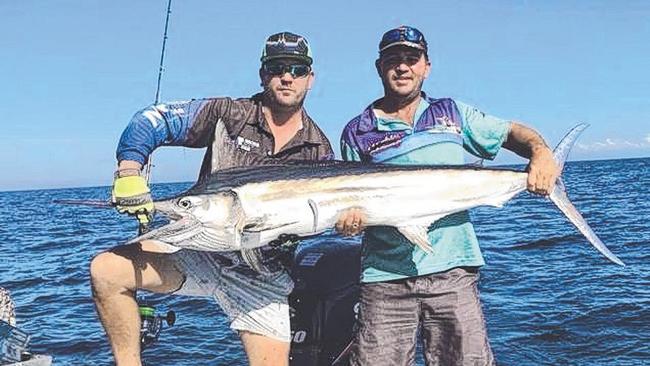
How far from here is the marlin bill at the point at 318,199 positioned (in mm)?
4164

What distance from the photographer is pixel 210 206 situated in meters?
4.15

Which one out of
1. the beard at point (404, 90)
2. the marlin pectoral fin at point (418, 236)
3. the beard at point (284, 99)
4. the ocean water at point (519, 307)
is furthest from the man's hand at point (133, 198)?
the ocean water at point (519, 307)

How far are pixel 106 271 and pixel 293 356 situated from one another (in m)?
1.49

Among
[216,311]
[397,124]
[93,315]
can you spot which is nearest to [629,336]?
[397,124]

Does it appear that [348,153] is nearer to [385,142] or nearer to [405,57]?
[385,142]

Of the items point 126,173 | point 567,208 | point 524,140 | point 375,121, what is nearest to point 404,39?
point 375,121

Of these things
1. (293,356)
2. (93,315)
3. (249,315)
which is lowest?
(93,315)

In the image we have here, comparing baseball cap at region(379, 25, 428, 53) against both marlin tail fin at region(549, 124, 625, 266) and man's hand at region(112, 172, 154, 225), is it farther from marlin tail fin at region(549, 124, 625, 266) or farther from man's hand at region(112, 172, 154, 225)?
man's hand at region(112, 172, 154, 225)

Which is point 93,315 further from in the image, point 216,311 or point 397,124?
point 397,124

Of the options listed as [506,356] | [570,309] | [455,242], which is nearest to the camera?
[455,242]

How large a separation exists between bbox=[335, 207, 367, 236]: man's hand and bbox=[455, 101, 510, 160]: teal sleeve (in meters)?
0.91

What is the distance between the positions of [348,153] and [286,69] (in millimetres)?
697

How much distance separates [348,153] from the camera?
4684mm

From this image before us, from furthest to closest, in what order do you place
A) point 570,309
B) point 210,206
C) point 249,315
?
1. point 570,309
2. point 249,315
3. point 210,206
